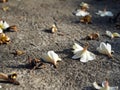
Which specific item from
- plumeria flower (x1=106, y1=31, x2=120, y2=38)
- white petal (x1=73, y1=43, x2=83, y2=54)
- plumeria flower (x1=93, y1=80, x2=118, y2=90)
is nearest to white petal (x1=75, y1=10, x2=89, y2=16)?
→ plumeria flower (x1=106, y1=31, x2=120, y2=38)

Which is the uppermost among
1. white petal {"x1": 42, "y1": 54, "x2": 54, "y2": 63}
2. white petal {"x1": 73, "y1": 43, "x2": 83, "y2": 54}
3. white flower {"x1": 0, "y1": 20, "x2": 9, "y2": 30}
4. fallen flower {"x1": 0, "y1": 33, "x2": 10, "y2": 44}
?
white flower {"x1": 0, "y1": 20, "x2": 9, "y2": 30}

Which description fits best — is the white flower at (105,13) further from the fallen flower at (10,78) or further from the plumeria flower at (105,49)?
the fallen flower at (10,78)

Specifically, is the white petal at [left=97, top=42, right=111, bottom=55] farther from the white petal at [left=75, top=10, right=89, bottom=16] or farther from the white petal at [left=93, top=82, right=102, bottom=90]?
the white petal at [left=75, top=10, right=89, bottom=16]

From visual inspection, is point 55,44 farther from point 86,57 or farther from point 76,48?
point 86,57

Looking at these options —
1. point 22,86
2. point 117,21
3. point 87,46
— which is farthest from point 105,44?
point 22,86

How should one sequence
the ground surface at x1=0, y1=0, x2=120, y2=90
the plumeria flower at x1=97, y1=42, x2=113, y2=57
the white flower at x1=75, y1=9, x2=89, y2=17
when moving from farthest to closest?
1. the white flower at x1=75, y1=9, x2=89, y2=17
2. the plumeria flower at x1=97, y1=42, x2=113, y2=57
3. the ground surface at x1=0, y1=0, x2=120, y2=90

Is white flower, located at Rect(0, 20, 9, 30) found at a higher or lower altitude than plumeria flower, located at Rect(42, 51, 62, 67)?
higher

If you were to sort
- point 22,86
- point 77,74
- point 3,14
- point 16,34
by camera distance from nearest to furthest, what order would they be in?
point 22,86
point 77,74
point 16,34
point 3,14

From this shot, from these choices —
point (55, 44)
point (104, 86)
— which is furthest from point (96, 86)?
point (55, 44)

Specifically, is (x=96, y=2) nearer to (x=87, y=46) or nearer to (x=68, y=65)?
(x=87, y=46)
